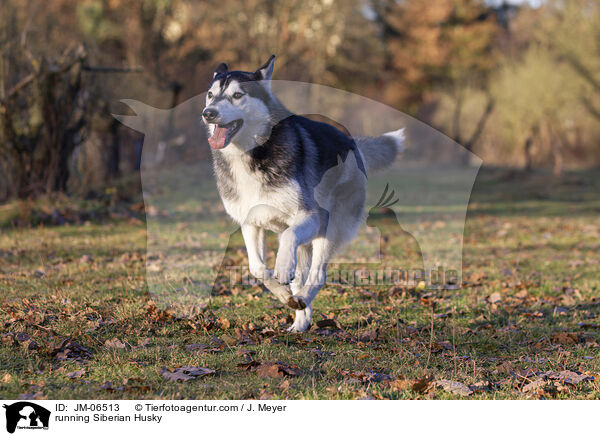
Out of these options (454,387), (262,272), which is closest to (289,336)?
(262,272)

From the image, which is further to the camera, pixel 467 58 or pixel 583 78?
pixel 467 58

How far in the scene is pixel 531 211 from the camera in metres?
14.8

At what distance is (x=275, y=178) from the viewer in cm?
470

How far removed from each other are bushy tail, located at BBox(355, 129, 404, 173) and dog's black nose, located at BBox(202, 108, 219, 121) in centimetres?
200

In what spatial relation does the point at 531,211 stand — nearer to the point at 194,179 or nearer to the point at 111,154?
the point at 194,179

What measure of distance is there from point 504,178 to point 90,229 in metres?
16.1

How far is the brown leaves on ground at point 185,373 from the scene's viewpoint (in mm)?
3895

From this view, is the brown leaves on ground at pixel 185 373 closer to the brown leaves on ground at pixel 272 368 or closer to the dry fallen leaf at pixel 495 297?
the brown leaves on ground at pixel 272 368

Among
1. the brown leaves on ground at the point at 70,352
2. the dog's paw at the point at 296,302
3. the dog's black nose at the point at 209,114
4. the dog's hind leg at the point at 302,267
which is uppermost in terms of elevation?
the dog's black nose at the point at 209,114
